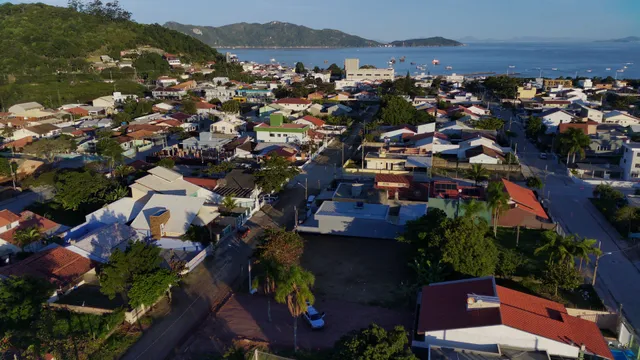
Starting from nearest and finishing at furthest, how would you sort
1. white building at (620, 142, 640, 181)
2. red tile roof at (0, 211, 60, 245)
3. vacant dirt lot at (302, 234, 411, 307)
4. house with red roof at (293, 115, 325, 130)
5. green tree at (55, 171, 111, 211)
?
vacant dirt lot at (302, 234, 411, 307), red tile roof at (0, 211, 60, 245), green tree at (55, 171, 111, 211), white building at (620, 142, 640, 181), house with red roof at (293, 115, 325, 130)

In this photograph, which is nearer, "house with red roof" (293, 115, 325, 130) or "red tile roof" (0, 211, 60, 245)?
"red tile roof" (0, 211, 60, 245)

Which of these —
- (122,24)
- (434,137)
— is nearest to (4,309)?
(434,137)

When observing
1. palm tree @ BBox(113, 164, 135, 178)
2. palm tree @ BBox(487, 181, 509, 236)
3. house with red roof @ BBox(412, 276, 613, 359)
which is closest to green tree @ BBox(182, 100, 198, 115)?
palm tree @ BBox(113, 164, 135, 178)

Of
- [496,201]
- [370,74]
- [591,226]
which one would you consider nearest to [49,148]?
[496,201]

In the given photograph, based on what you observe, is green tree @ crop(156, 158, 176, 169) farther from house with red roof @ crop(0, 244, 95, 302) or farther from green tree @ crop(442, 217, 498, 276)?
green tree @ crop(442, 217, 498, 276)

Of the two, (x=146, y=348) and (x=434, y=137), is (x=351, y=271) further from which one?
(x=434, y=137)

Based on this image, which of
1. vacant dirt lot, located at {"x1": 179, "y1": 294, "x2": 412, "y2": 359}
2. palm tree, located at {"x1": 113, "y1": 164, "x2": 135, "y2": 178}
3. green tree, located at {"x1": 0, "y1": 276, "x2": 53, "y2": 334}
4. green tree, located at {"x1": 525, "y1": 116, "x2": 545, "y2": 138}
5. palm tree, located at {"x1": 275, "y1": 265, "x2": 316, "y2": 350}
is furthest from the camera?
green tree, located at {"x1": 525, "y1": 116, "x2": 545, "y2": 138}

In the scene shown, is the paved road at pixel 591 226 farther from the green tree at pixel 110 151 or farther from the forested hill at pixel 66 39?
the forested hill at pixel 66 39
